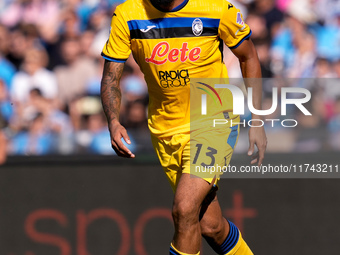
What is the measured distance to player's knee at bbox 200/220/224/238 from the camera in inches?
208

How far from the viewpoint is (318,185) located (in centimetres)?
693

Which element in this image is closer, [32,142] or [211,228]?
[211,228]

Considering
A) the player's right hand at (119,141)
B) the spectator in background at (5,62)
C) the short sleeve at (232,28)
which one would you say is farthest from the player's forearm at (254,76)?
the spectator in background at (5,62)

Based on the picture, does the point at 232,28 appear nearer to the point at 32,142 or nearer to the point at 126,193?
the point at 126,193

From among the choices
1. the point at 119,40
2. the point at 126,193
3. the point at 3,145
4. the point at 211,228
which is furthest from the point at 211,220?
the point at 3,145

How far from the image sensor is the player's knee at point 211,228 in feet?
17.3

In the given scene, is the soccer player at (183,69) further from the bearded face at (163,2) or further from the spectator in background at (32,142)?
the spectator in background at (32,142)

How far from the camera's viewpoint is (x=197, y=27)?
5121 millimetres

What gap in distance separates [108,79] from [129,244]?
2390 mm

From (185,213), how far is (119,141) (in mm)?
709

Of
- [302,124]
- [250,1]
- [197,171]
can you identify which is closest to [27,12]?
[250,1]

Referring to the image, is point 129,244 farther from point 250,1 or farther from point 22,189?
point 250,1

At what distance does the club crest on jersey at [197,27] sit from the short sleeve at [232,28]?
0.53 feet

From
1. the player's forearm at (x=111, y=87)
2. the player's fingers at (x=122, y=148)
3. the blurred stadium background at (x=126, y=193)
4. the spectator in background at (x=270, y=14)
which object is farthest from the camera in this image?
the spectator in background at (x=270, y=14)
